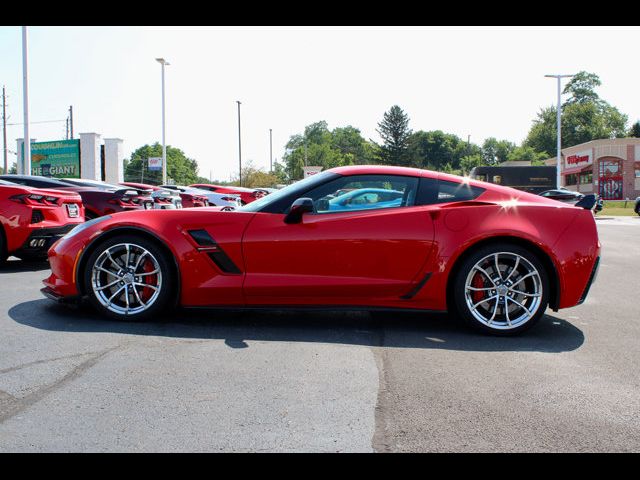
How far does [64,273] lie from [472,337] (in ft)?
10.8

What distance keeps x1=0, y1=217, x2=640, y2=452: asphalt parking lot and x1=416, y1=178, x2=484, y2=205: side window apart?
104 cm

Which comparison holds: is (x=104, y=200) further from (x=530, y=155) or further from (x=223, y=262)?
(x=530, y=155)

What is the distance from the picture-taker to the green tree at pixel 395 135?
89.6 meters

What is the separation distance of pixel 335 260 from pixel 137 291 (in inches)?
64.1

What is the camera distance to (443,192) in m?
4.64

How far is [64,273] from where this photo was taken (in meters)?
4.72

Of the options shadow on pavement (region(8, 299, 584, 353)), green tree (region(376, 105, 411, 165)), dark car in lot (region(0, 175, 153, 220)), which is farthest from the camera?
green tree (region(376, 105, 411, 165))

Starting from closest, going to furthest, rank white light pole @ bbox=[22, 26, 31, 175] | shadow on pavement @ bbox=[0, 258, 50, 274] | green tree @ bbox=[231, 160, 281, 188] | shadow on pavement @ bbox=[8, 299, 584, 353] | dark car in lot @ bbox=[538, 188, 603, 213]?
1. shadow on pavement @ bbox=[8, 299, 584, 353]
2. dark car in lot @ bbox=[538, 188, 603, 213]
3. shadow on pavement @ bbox=[0, 258, 50, 274]
4. white light pole @ bbox=[22, 26, 31, 175]
5. green tree @ bbox=[231, 160, 281, 188]

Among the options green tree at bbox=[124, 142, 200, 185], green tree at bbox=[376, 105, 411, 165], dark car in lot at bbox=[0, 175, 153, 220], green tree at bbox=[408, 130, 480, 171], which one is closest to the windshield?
dark car in lot at bbox=[0, 175, 153, 220]

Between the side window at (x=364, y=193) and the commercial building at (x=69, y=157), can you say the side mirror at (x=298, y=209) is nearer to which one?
the side window at (x=364, y=193)

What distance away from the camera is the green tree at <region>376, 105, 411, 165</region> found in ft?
294

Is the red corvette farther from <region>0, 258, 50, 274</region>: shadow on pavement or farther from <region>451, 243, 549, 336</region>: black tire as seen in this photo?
<region>0, 258, 50, 274</region>: shadow on pavement
